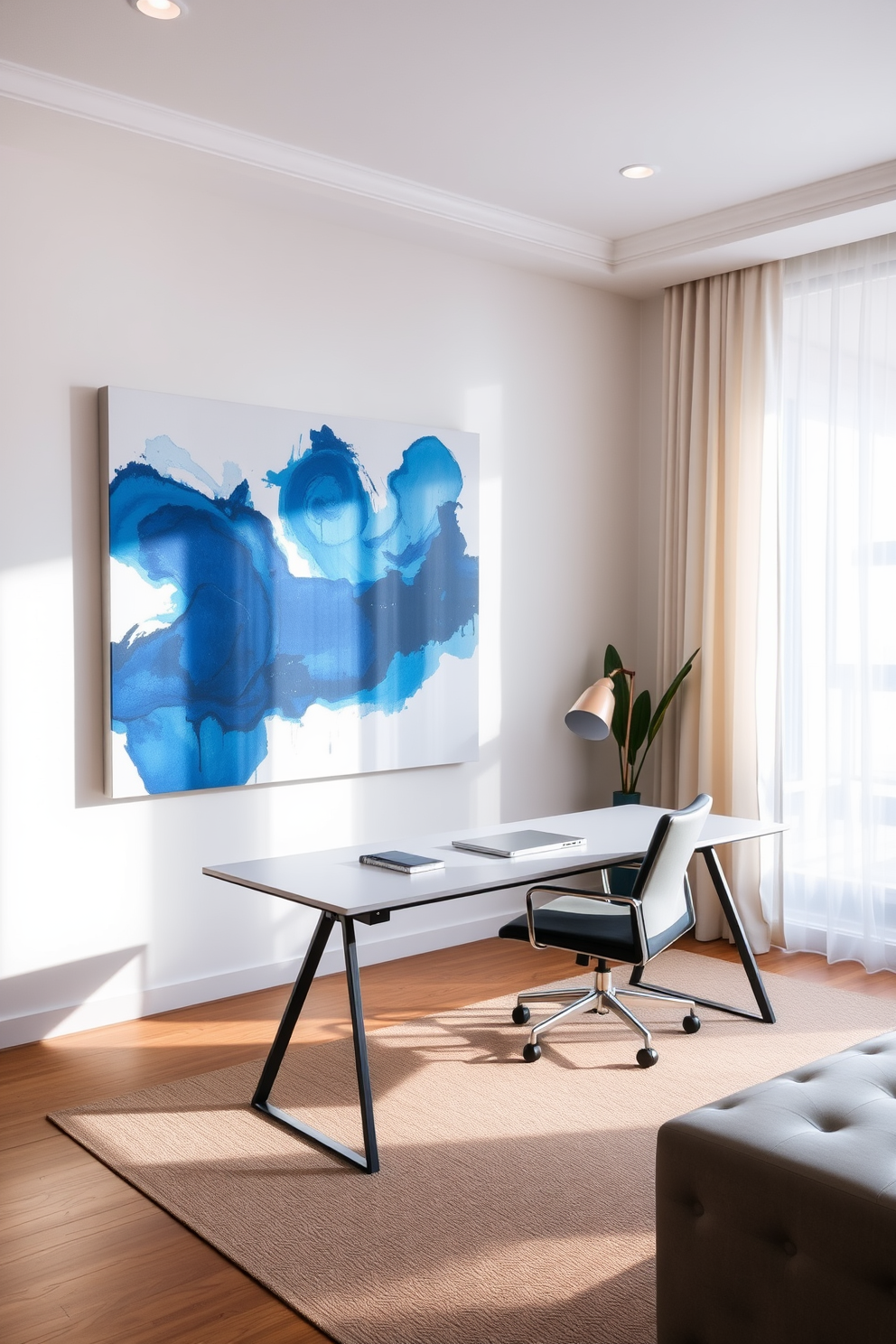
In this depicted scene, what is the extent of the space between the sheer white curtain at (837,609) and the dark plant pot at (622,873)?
1.97ft

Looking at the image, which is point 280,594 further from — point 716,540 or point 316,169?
point 716,540

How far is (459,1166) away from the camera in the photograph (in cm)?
283

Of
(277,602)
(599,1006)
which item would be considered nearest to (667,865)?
(599,1006)

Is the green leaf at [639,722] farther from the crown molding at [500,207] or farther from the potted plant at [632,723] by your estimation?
the crown molding at [500,207]

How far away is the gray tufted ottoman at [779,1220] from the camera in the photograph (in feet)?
5.72

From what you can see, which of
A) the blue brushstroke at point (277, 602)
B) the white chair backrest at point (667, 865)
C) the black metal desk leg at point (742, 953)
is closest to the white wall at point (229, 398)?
the blue brushstroke at point (277, 602)

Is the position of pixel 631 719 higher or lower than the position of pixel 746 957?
higher

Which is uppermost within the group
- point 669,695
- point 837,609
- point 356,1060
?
point 837,609

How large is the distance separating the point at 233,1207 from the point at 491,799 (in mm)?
2605

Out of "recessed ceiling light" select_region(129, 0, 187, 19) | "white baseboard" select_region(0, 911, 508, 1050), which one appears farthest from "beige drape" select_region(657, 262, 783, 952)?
"recessed ceiling light" select_region(129, 0, 187, 19)

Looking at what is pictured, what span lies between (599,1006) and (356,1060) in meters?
1.11

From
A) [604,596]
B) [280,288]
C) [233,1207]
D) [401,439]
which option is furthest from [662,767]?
[233,1207]

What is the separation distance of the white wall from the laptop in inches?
42.2

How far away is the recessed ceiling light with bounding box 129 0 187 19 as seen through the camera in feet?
9.60
